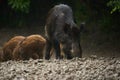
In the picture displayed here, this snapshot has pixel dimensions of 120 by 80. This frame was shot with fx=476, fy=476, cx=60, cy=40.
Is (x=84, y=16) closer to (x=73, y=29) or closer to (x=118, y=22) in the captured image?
(x=118, y=22)

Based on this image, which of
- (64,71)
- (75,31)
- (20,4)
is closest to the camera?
(64,71)

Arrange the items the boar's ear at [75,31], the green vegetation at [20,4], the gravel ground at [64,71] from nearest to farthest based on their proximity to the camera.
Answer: the gravel ground at [64,71] → the boar's ear at [75,31] → the green vegetation at [20,4]

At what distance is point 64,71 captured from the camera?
28.0 ft

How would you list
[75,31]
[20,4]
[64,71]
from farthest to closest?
[20,4]
[75,31]
[64,71]

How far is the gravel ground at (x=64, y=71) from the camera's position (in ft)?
26.2

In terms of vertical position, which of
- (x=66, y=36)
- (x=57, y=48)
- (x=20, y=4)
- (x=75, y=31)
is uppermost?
(x=20, y=4)

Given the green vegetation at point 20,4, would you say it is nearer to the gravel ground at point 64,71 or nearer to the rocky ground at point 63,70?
the rocky ground at point 63,70

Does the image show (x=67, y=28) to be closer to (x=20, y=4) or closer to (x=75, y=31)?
(x=75, y=31)

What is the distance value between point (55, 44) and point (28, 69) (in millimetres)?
2236

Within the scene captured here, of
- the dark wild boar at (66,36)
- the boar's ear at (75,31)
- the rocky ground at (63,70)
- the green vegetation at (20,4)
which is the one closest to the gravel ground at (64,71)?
the rocky ground at (63,70)

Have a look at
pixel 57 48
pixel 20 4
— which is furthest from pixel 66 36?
pixel 20 4

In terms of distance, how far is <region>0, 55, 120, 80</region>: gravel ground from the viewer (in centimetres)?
798

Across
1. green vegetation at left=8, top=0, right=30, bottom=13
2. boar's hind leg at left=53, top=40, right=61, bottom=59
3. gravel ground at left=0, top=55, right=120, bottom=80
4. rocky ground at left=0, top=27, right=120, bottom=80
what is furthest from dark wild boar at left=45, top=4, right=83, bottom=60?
green vegetation at left=8, top=0, right=30, bottom=13

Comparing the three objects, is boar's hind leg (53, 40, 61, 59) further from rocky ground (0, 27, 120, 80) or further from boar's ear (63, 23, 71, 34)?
rocky ground (0, 27, 120, 80)
